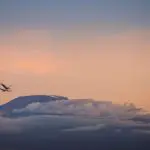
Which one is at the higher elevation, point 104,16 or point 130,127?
point 104,16

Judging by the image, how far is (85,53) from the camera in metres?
2.34

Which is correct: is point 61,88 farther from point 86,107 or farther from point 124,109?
point 124,109

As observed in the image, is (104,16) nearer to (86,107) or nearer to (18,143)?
(86,107)

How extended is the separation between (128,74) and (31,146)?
0.75 meters

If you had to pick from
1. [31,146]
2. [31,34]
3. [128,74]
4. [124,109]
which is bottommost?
[31,146]

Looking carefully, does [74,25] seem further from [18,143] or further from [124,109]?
[18,143]

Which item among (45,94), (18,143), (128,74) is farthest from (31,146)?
(128,74)

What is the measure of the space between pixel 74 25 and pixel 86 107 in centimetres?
52

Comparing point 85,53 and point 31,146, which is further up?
point 85,53

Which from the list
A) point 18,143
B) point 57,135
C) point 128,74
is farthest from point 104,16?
point 18,143

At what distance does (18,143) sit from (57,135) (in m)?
0.24

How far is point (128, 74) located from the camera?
233 centimetres

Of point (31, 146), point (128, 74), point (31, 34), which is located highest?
point (31, 34)

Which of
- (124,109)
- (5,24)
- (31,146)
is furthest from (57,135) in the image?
(5,24)
